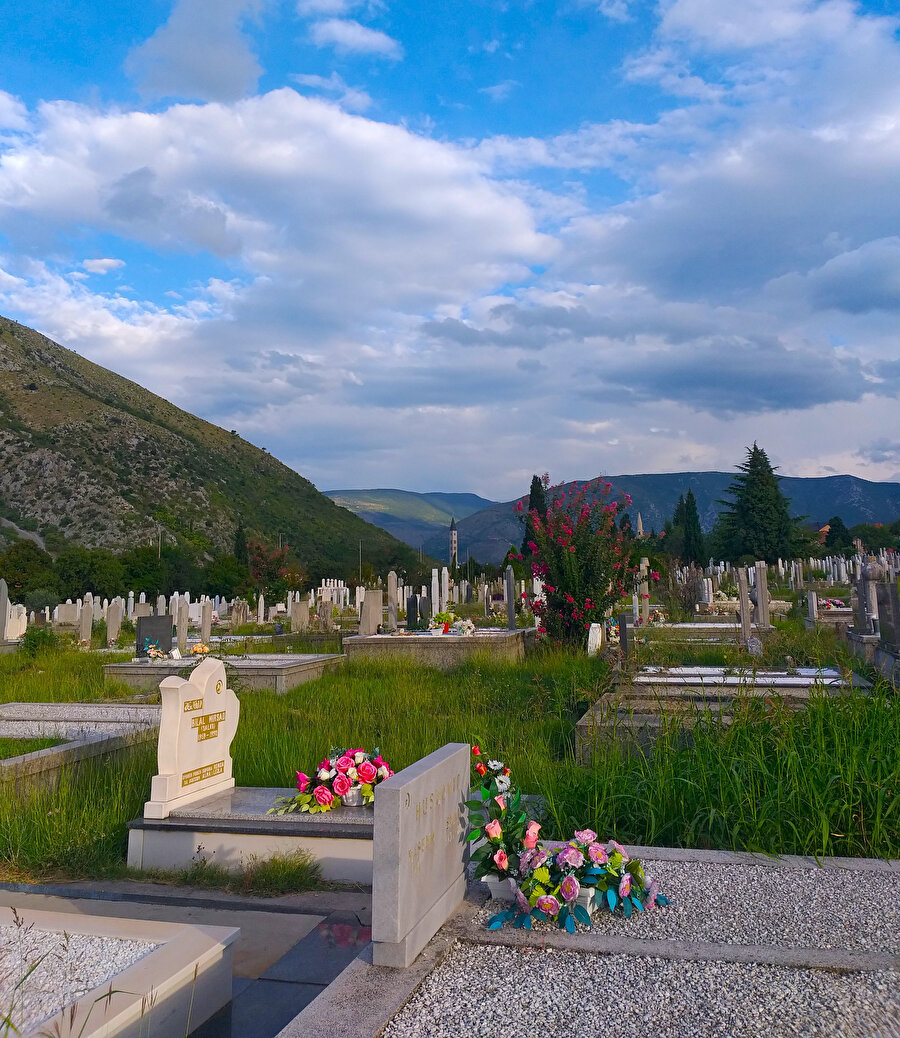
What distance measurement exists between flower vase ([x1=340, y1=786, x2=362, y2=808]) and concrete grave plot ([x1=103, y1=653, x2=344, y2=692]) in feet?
17.7

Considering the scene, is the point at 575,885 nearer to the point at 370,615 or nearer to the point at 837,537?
the point at 370,615

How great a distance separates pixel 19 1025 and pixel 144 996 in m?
0.38

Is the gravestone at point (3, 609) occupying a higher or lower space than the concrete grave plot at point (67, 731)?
higher

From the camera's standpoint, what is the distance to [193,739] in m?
5.47

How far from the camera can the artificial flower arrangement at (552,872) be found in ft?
10.9

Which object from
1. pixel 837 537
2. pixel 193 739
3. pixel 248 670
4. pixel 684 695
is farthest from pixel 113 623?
pixel 837 537

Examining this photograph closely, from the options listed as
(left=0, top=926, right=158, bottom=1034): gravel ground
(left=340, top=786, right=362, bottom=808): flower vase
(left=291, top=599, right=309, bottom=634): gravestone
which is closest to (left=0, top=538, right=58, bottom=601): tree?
(left=291, top=599, right=309, bottom=634): gravestone

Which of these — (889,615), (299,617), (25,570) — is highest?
(25,570)

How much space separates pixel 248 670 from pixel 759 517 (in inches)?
1547

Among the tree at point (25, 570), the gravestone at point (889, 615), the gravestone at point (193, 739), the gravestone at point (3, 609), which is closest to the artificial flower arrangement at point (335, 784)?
the gravestone at point (193, 739)

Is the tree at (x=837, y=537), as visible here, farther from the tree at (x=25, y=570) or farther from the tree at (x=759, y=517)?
the tree at (x=25, y=570)

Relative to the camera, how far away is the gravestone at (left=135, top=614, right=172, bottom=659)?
1245 cm

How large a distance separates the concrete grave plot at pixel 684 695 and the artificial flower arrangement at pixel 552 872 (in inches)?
75.7

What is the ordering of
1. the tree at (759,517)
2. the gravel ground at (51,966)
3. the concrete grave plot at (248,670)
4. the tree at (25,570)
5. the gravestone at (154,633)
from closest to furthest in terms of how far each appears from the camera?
the gravel ground at (51,966)
the concrete grave plot at (248,670)
the gravestone at (154,633)
the tree at (25,570)
the tree at (759,517)
